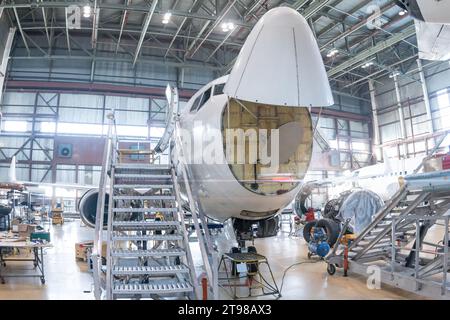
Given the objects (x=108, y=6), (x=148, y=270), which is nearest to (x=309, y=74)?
(x=148, y=270)

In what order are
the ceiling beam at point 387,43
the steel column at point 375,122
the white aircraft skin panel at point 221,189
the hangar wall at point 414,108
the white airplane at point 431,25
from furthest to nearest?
1. the steel column at point 375,122
2. the hangar wall at point 414,108
3. the ceiling beam at point 387,43
4. the white aircraft skin panel at point 221,189
5. the white airplane at point 431,25

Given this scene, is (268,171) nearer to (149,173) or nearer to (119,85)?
(149,173)

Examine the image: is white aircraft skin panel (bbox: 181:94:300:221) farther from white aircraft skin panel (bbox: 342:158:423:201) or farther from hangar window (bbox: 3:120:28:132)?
hangar window (bbox: 3:120:28:132)

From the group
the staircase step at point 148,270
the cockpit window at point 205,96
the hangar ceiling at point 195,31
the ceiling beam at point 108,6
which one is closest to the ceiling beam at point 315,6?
the hangar ceiling at point 195,31

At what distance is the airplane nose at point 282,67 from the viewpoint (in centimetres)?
443

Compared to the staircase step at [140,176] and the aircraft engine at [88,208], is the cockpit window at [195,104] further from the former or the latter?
the aircraft engine at [88,208]

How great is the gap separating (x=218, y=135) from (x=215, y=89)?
1072mm

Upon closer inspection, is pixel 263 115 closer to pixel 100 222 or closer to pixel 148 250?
pixel 148 250

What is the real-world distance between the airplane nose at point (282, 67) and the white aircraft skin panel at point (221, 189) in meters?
1.12

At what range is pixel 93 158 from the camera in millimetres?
24094

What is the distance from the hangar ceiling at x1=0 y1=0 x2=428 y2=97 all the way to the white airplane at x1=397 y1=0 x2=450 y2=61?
36.7 feet

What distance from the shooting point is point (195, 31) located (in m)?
22.1
